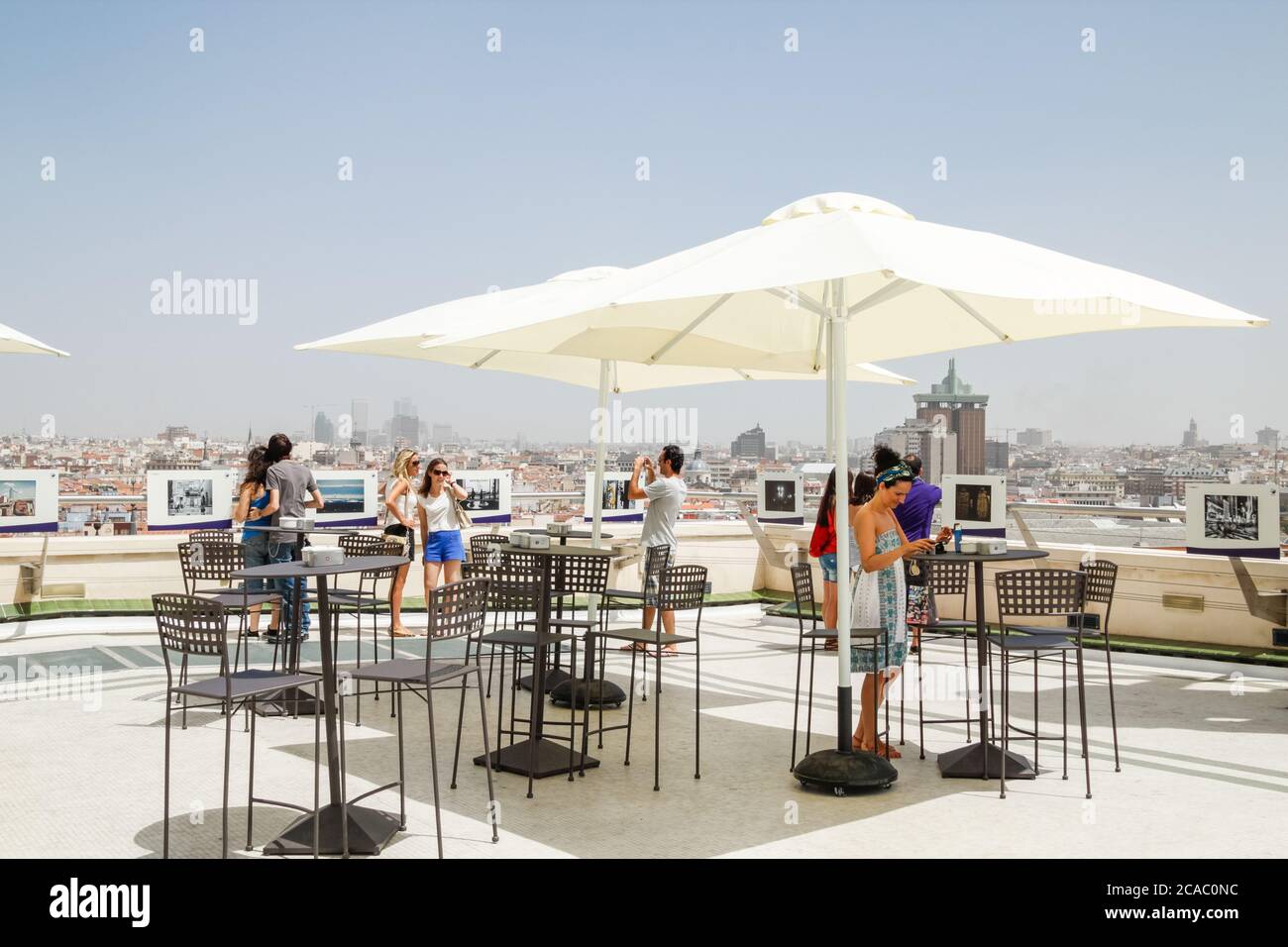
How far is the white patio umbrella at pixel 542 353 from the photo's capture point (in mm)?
5921

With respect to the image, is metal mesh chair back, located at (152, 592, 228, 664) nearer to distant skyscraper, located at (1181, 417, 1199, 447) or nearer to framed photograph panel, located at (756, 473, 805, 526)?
framed photograph panel, located at (756, 473, 805, 526)

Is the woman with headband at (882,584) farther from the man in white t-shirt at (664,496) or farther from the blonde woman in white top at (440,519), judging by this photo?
the blonde woman in white top at (440,519)

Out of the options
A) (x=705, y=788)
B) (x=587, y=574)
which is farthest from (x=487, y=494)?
(x=705, y=788)

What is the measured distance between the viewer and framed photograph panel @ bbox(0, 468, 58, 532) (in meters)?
10.7

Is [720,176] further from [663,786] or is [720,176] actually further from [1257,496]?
[663,786]

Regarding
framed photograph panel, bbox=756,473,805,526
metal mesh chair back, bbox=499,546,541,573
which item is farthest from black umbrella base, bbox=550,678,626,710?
framed photograph panel, bbox=756,473,805,526

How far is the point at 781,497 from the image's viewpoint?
43.4 feet

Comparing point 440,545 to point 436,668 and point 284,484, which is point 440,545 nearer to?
point 284,484

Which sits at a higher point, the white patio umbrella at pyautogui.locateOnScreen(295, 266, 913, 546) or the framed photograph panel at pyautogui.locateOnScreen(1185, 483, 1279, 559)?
the white patio umbrella at pyautogui.locateOnScreen(295, 266, 913, 546)

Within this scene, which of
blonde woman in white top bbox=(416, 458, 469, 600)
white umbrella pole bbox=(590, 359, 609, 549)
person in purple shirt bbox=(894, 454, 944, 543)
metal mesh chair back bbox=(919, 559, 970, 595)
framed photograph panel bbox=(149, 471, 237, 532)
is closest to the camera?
metal mesh chair back bbox=(919, 559, 970, 595)

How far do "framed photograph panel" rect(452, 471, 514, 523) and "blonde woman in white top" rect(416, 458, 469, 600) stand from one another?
281cm

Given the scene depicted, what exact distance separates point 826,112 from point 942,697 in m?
12.5

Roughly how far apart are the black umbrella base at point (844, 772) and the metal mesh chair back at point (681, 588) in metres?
1.08

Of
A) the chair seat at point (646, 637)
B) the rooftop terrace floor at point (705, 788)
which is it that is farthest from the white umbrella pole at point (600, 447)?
the chair seat at point (646, 637)
